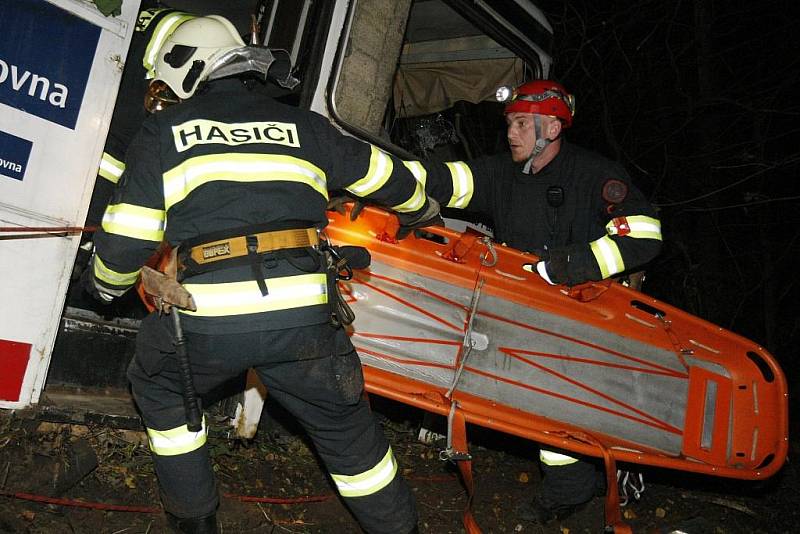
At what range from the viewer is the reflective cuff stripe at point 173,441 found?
8.13ft

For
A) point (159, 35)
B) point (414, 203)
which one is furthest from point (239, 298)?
point (159, 35)

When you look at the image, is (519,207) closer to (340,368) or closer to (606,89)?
(340,368)

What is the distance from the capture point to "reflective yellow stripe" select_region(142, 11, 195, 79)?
110 inches

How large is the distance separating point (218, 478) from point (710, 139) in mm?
6252

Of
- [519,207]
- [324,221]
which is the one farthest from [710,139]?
[324,221]

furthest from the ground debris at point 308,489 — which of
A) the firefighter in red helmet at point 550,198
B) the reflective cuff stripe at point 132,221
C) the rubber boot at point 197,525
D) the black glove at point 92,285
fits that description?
the reflective cuff stripe at point 132,221

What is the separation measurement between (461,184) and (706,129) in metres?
4.89

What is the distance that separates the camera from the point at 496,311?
3.50m

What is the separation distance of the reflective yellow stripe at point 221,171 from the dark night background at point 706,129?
221 inches

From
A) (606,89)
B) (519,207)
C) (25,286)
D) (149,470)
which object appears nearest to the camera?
(25,286)

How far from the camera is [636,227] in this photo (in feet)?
10.7

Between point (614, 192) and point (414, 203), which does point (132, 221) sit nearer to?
point (414, 203)

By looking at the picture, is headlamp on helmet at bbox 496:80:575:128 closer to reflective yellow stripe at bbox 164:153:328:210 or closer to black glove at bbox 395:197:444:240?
black glove at bbox 395:197:444:240

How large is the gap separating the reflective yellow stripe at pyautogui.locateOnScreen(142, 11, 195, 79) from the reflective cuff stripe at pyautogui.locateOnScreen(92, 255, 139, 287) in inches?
33.2
